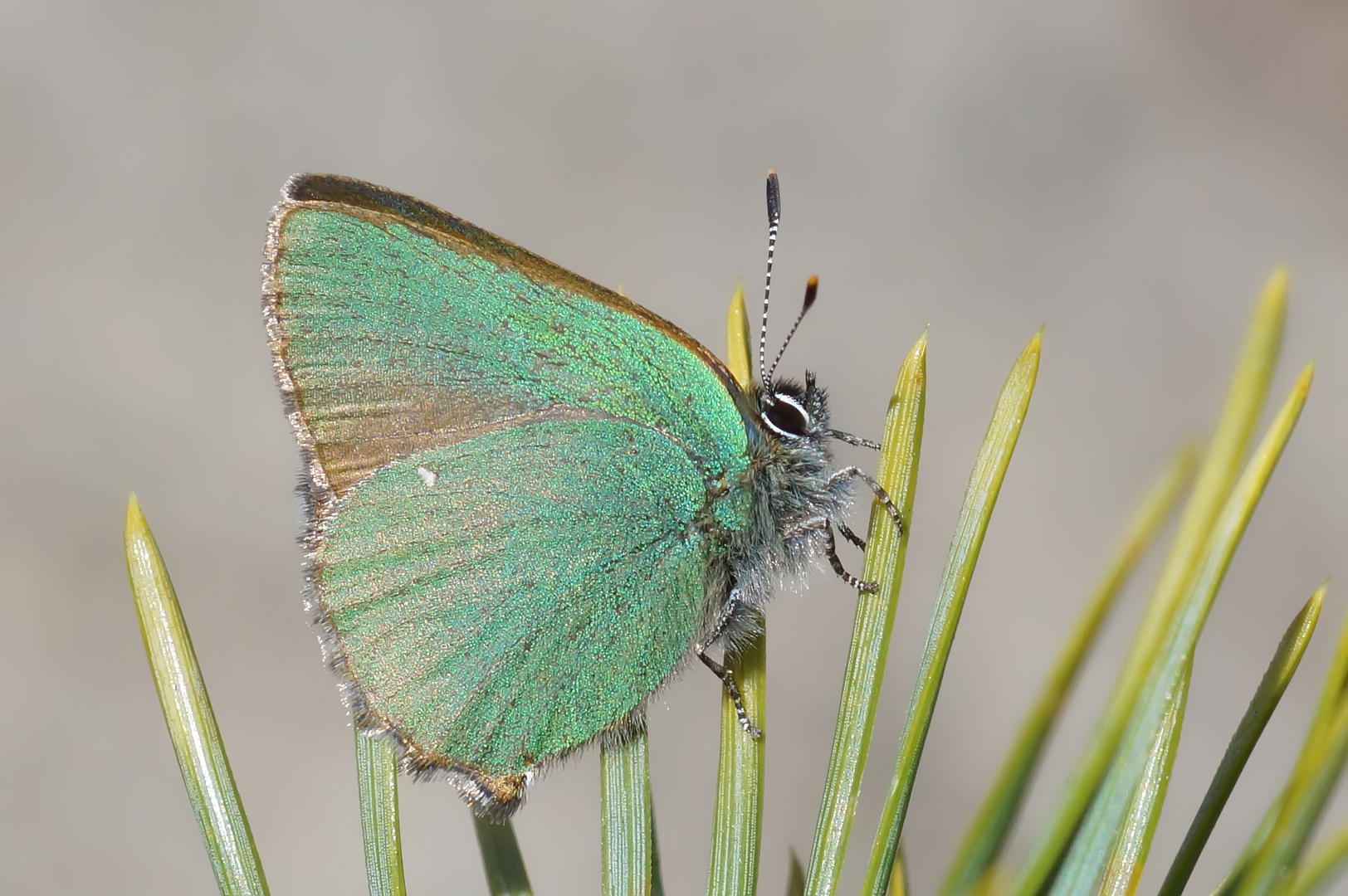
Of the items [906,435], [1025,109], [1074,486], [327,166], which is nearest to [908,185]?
[1025,109]

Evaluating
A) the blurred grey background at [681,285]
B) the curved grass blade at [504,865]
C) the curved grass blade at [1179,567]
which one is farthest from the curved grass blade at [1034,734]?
the blurred grey background at [681,285]

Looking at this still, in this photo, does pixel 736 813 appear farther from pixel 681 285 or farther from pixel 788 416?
pixel 681 285

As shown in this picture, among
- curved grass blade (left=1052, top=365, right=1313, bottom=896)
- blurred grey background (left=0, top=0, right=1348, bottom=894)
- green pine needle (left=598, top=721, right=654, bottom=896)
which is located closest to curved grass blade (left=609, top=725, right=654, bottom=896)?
green pine needle (left=598, top=721, right=654, bottom=896)

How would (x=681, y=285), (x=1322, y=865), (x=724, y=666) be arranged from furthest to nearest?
1. (x=681, y=285)
2. (x=724, y=666)
3. (x=1322, y=865)

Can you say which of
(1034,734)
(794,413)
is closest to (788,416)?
(794,413)

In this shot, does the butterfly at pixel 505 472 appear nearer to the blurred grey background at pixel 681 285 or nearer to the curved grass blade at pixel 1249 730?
the curved grass blade at pixel 1249 730

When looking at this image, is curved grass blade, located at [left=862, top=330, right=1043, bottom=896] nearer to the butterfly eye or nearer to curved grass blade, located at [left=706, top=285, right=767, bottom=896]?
curved grass blade, located at [left=706, top=285, right=767, bottom=896]
